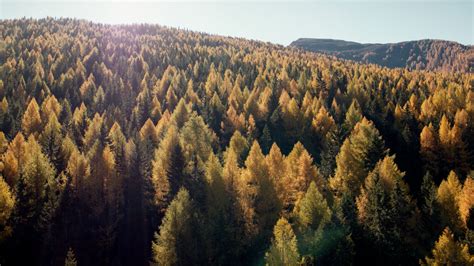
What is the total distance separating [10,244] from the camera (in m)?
48.6

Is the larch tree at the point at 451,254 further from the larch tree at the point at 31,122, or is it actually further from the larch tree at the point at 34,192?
the larch tree at the point at 31,122

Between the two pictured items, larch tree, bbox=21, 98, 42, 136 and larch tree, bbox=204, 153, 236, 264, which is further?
larch tree, bbox=21, 98, 42, 136

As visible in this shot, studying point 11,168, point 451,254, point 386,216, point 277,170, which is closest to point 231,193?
point 277,170

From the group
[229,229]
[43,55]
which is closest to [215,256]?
[229,229]

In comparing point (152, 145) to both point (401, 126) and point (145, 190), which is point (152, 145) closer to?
point (145, 190)

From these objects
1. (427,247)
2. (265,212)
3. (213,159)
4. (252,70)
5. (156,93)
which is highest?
(252,70)

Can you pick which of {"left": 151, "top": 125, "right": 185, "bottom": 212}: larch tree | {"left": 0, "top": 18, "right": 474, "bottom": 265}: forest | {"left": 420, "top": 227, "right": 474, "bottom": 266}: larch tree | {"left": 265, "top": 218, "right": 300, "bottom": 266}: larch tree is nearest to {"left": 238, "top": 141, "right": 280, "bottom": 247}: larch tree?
{"left": 0, "top": 18, "right": 474, "bottom": 265}: forest

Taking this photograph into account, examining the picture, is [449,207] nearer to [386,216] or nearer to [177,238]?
[386,216]

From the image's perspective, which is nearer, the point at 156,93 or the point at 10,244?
the point at 10,244

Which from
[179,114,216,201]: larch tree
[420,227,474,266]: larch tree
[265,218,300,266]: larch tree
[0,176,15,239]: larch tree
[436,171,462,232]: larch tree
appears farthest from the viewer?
[179,114,216,201]: larch tree

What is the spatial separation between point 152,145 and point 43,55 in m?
105

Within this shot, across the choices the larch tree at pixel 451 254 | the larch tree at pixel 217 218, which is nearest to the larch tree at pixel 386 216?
the larch tree at pixel 451 254

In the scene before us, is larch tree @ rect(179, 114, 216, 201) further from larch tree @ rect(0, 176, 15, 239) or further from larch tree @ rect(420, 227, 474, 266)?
larch tree @ rect(420, 227, 474, 266)

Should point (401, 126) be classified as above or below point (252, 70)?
below
